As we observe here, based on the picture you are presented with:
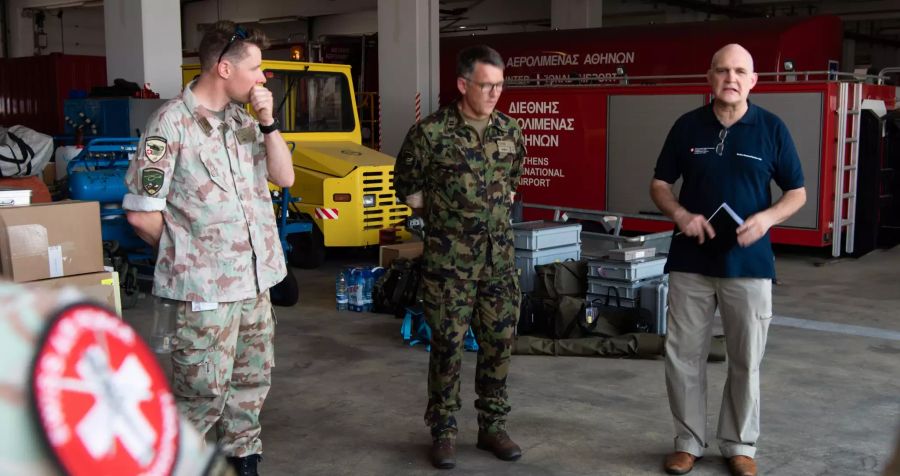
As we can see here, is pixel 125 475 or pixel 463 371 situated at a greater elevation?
pixel 125 475

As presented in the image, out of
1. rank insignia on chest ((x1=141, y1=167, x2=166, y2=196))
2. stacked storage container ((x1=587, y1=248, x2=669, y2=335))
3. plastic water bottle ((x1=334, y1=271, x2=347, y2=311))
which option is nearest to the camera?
rank insignia on chest ((x1=141, y1=167, x2=166, y2=196))

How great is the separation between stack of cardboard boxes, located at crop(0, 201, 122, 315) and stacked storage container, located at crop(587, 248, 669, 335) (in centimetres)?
347

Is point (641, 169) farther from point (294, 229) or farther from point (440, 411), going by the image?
point (440, 411)

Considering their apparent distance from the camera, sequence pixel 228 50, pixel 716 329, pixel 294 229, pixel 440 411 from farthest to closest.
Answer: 1. pixel 294 229
2. pixel 716 329
3. pixel 440 411
4. pixel 228 50

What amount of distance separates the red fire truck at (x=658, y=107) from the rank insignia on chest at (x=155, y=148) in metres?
7.42

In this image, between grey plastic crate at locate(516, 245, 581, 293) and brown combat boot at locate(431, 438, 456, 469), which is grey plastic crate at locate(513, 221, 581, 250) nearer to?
grey plastic crate at locate(516, 245, 581, 293)

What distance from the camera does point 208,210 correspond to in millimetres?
3479

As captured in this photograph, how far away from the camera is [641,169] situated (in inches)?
492

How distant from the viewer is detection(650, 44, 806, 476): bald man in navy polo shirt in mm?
4004

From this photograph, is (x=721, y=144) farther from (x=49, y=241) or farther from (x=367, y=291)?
(x=367, y=291)

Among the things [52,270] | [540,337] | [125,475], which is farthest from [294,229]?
[125,475]

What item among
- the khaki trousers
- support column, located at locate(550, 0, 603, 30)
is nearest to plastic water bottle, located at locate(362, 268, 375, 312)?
the khaki trousers

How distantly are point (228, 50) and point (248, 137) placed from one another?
1.15 ft

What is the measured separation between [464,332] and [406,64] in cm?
1132
